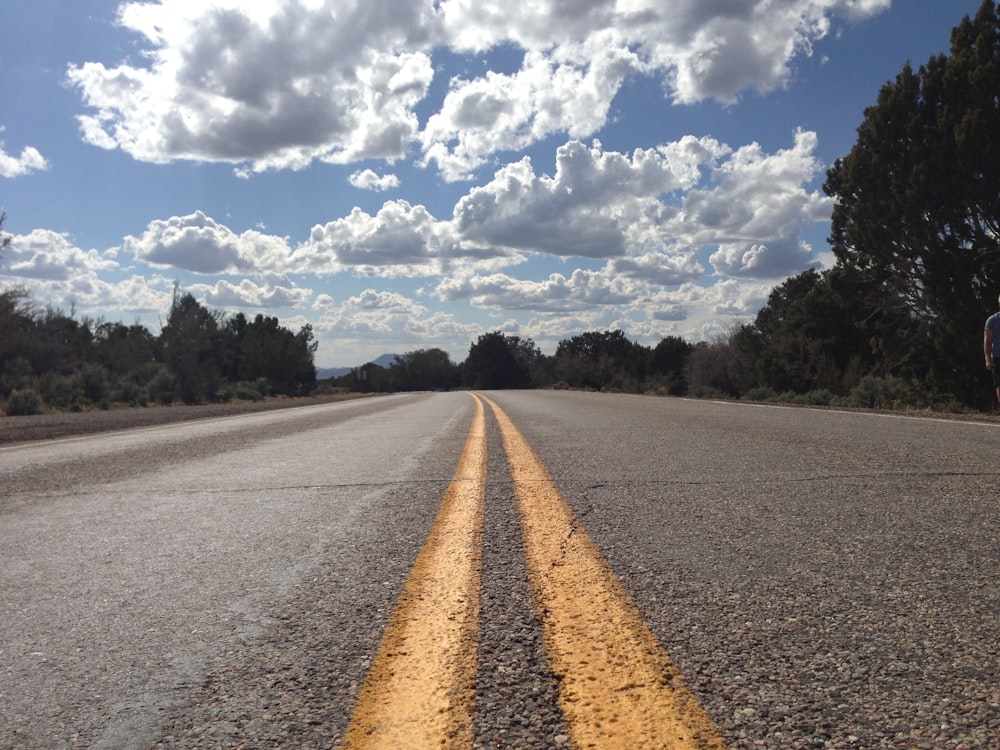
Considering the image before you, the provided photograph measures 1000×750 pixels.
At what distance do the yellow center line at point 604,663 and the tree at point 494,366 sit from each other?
122 meters

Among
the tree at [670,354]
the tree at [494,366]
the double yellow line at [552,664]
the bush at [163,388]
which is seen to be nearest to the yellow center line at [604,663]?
the double yellow line at [552,664]

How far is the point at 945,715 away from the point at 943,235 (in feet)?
67.3

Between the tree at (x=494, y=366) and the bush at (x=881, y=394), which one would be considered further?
the tree at (x=494, y=366)

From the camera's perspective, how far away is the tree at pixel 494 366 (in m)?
A: 129

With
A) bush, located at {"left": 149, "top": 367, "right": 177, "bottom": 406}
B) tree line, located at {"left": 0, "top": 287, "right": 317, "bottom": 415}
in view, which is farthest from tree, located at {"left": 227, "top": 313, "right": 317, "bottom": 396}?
bush, located at {"left": 149, "top": 367, "right": 177, "bottom": 406}

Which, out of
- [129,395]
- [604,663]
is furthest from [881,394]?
[129,395]

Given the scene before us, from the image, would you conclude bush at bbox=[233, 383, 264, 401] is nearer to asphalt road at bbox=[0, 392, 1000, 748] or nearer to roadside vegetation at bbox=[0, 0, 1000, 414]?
roadside vegetation at bbox=[0, 0, 1000, 414]

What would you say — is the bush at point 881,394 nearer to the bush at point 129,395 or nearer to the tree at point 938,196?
the tree at point 938,196

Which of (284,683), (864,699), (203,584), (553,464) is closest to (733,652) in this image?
(864,699)

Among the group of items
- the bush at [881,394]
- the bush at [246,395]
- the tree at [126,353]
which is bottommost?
the bush at [246,395]

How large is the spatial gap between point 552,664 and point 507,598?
0.52m

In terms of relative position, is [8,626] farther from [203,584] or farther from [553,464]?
[553,464]

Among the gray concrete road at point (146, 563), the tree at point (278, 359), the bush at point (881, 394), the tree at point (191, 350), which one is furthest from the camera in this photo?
the tree at point (278, 359)

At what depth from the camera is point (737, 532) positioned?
3152 mm
